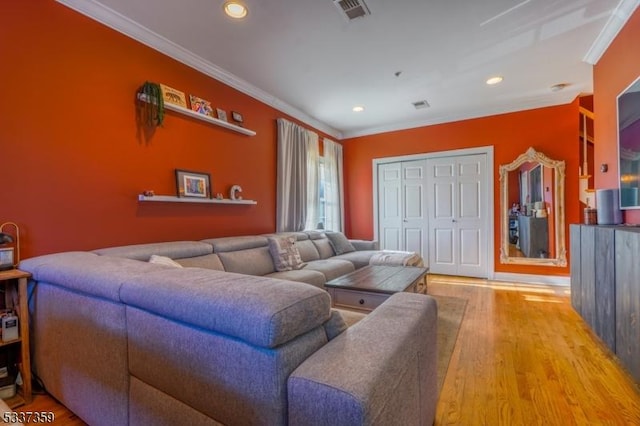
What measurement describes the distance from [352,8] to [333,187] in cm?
334

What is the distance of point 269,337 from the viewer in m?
0.77

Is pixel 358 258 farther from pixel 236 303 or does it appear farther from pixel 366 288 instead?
pixel 236 303

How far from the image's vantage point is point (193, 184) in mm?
2936

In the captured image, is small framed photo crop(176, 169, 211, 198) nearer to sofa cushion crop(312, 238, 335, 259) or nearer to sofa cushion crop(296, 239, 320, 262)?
sofa cushion crop(296, 239, 320, 262)

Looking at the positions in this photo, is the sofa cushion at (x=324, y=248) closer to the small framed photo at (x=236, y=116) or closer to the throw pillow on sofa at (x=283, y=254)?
the throw pillow on sofa at (x=283, y=254)

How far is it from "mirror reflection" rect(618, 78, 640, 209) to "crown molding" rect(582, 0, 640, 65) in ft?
1.95

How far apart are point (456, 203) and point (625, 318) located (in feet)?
10.1

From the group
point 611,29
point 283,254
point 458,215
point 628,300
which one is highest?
point 611,29

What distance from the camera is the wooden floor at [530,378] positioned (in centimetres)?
156

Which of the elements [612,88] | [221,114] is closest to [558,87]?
[612,88]

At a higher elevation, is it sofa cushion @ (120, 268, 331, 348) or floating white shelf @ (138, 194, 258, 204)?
floating white shelf @ (138, 194, 258, 204)

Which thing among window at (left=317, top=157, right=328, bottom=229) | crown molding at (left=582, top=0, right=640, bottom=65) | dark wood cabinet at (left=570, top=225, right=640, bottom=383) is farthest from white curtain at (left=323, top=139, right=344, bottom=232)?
crown molding at (left=582, top=0, right=640, bottom=65)

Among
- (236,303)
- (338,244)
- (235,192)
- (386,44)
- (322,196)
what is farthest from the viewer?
(322,196)

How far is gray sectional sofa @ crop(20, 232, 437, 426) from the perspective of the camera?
0.76 m
